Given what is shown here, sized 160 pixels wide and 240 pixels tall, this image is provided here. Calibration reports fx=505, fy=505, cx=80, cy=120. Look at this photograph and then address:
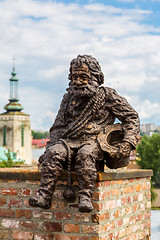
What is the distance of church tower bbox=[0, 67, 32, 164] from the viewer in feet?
273

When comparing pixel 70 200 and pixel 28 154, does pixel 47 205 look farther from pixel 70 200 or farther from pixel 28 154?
pixel 28 154

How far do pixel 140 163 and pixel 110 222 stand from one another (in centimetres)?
4034

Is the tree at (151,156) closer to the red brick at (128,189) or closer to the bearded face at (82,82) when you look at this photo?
the red brick at (128,189)

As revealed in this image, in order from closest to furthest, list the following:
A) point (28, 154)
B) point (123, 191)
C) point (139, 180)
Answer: point (123, 191), point (139, 180), point (28, 154)

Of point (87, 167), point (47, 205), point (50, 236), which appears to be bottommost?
point (50, 236)

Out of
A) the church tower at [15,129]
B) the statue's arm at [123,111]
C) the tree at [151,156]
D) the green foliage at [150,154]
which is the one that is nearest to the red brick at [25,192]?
the statue's arm at [123,111]

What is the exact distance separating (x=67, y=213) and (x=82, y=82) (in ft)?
5.17

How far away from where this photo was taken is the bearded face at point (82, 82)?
610cm

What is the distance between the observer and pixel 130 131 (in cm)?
618

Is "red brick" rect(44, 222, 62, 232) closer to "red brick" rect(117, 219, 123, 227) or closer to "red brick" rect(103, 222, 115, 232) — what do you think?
"red brick" rect(103, 222, 115, 232)

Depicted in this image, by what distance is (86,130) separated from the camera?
243 inches

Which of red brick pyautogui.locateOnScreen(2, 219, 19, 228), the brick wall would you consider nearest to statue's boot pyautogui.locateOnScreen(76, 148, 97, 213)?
the brick wall

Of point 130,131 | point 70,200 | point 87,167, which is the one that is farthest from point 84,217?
point 130,131

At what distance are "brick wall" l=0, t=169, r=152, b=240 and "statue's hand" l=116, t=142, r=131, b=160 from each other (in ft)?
0.79
